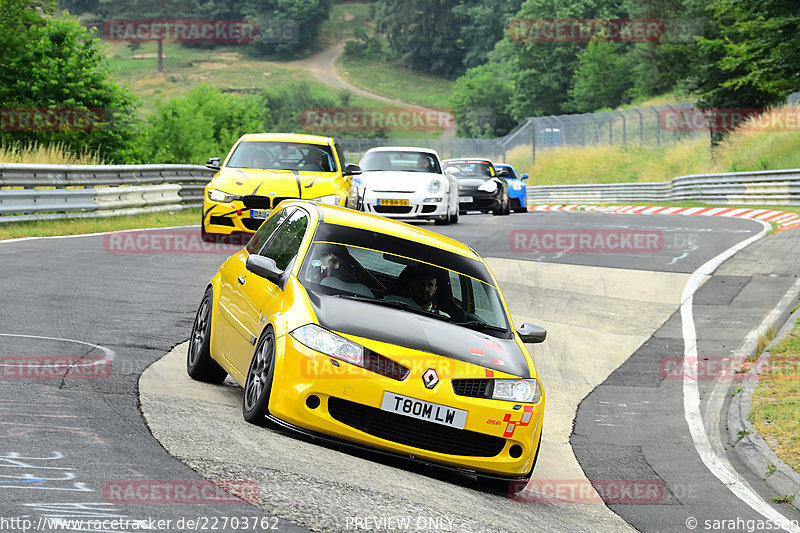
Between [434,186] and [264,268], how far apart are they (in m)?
15.4

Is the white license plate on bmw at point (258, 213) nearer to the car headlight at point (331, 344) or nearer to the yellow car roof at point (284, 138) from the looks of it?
the yellow car roof at point (284, 138)

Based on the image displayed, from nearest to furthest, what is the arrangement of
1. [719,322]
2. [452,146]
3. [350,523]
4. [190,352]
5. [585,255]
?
1. [350,523]
2. [190,352]
3. [719,322]
4. [585,255]
5. [452,146]

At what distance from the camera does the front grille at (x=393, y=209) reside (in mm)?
21703

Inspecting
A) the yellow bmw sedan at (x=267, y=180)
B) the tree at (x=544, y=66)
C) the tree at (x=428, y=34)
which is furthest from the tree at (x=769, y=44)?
the tree at (x=428, y=34)

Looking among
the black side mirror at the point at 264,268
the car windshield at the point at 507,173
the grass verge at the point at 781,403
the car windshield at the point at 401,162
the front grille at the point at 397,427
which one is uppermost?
the black side mirror at the point at 264,268

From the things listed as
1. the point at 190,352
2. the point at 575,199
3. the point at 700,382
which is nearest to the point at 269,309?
the point at 190,352

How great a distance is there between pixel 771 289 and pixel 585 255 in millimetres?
4147

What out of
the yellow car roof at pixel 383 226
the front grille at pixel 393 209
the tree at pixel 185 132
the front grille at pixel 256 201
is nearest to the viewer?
the yellow car roof at pixel 383 226

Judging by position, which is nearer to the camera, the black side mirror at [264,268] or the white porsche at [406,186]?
the black side mirror at [264,268]

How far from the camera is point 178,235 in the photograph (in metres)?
19.0

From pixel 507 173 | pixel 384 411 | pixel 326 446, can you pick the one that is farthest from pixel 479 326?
pixel 507 173

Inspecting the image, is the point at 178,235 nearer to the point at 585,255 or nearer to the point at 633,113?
the point at 585,255

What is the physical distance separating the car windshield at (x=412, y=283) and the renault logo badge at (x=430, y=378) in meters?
0.86

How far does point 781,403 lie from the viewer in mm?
9711
